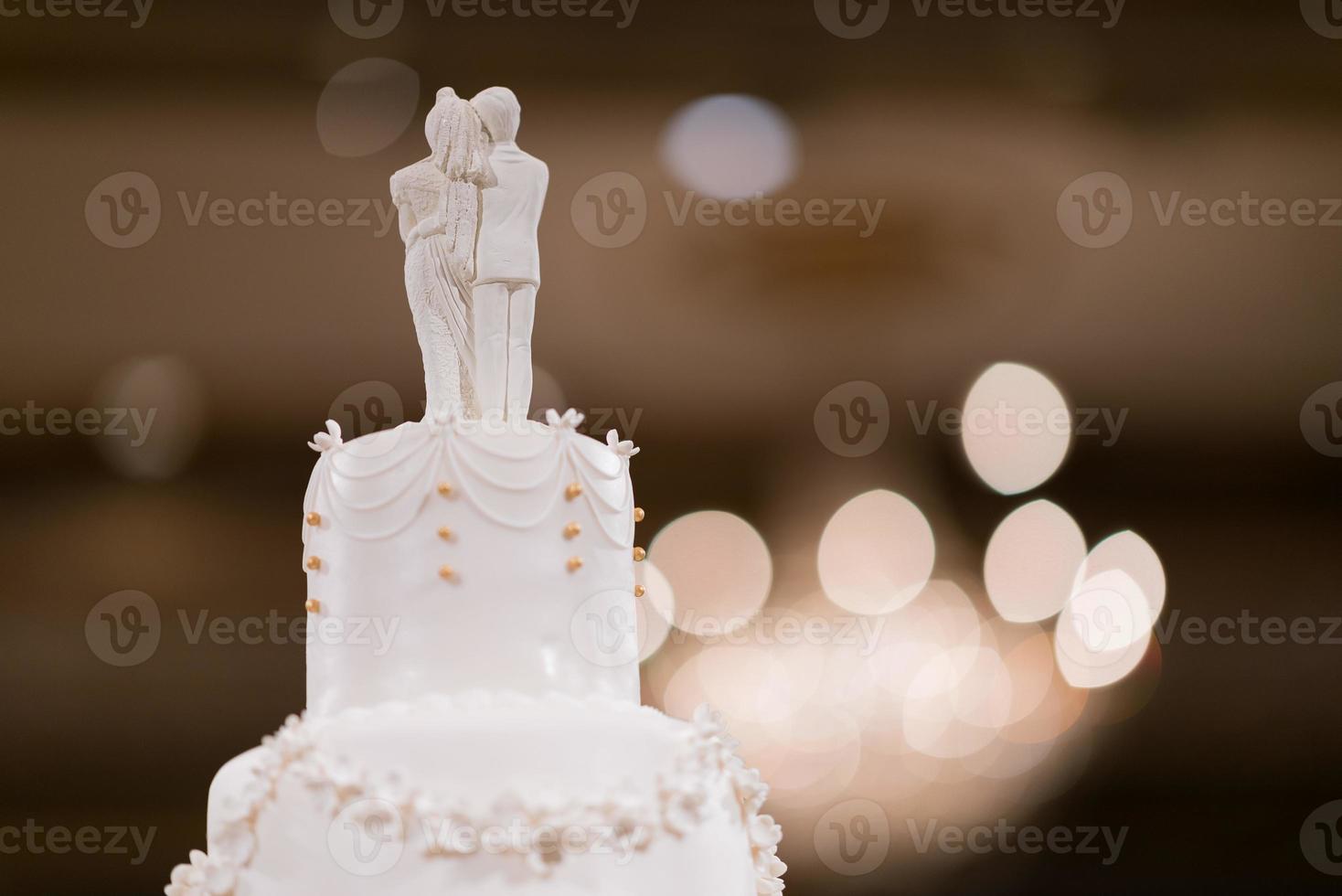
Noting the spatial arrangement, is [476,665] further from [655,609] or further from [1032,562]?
[1032,562]

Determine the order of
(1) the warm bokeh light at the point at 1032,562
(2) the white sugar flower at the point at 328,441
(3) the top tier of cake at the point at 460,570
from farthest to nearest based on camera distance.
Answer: (1) the warm bokeh light at the point at 1032,562, (2) the white sugar flower at the point at 328,441, (3) the top tier of cake at the point at 460,570

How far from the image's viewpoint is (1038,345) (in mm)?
9047

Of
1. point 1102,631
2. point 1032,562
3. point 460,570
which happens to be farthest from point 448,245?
point 1102,631

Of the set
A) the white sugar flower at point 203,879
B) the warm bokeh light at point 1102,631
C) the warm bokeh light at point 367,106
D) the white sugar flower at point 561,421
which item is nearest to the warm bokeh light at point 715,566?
the warm bokeh light at point 1102,631

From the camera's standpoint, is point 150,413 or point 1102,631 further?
point 1102,631

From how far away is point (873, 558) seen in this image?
9469 millimetres

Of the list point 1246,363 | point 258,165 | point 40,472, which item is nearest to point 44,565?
point 40,472

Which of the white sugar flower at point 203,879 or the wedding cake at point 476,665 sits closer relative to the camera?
the wedding cake at point 476,665

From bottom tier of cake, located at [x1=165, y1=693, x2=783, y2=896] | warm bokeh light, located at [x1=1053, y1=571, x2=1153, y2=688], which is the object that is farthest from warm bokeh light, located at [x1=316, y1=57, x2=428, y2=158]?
warm bokeh light, located at [x1=1053, y1=571, x2=1153, y2=688]

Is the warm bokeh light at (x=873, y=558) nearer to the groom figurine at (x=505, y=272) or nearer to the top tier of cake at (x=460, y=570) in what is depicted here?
the groom figurine at (x=505, y=272)

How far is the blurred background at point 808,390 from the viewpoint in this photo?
27.3ft

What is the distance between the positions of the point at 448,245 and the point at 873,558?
17.0 ft

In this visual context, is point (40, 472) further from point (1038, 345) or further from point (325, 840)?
point (1038, 345)

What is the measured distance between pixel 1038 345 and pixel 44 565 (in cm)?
639
